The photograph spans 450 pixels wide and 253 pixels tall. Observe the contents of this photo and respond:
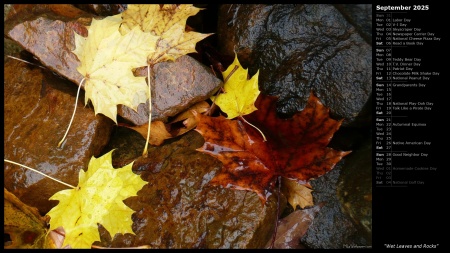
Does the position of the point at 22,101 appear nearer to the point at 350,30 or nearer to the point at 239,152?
the point at 239,152

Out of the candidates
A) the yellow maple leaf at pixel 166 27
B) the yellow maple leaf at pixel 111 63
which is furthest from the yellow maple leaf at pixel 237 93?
the yellow maple leaf at pixel 111 63

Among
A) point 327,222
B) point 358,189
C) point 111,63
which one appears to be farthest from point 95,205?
point 358,189

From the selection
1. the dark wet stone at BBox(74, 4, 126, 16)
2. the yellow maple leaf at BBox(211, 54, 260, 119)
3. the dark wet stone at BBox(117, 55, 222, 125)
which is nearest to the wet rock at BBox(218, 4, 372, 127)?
the yellow maple leaf at BBox(211, 54, 260, 119)

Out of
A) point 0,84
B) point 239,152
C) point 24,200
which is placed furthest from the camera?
point 0,84

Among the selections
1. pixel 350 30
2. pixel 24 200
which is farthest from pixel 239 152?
pixel 24 200

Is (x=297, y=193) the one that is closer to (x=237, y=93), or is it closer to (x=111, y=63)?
(x=237, y=93)

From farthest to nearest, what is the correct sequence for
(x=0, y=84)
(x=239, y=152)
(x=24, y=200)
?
(x=0, y=84) < (x=24, y=200) < (x=239, y=152)

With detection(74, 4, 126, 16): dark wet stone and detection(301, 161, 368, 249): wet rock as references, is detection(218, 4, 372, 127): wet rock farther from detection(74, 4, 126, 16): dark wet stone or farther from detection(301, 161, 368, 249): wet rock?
detection(74, 4, 126, 16): dark wet stone
